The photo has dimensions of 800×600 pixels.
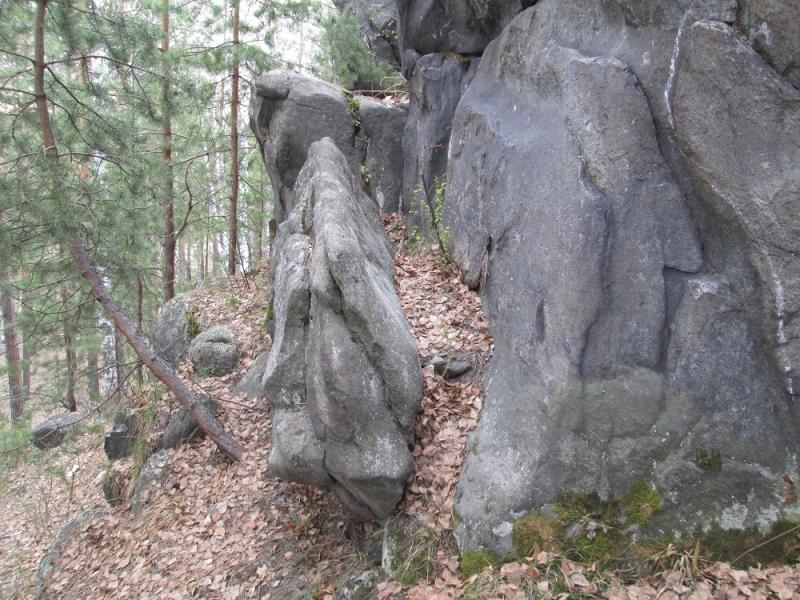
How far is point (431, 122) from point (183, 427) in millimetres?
6809

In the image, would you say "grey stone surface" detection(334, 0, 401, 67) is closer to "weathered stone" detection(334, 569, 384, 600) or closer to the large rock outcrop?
the large rock outcrop

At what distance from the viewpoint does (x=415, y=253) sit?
9469 millimetres

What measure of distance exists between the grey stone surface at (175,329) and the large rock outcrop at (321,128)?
9.85ft

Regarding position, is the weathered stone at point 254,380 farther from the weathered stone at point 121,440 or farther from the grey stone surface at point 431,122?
the grey stone surface at point 431,122

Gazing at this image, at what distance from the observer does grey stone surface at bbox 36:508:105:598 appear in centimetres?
736

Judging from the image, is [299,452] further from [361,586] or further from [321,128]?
[321,128]

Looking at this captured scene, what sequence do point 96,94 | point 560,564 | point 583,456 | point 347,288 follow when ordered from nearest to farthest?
1. point 560,564
2. point 583,456
3. point 347,288
4. point 96,94

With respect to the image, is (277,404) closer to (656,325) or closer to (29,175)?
(656,325)

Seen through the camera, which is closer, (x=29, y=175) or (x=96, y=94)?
(x=29, y=175)

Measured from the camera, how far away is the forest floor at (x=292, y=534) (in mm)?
4188

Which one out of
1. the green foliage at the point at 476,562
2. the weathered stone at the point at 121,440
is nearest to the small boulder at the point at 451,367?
the green foliage at the point at 476,562

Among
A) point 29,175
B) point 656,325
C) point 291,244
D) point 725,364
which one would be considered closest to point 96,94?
point 29,175

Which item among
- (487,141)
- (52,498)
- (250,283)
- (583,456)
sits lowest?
(52,498)

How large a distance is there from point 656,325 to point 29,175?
7698mm
